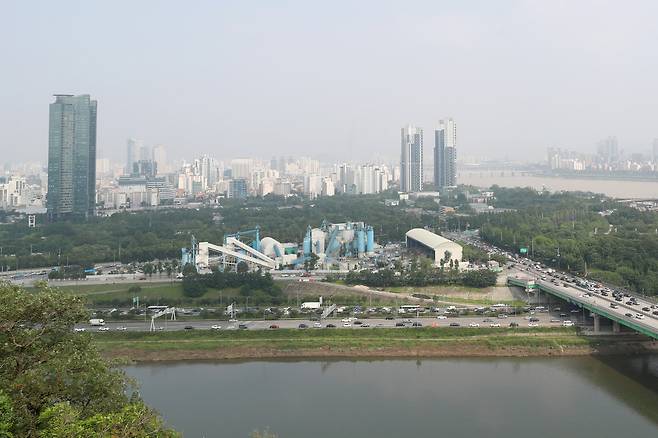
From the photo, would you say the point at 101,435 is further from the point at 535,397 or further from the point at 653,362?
the point at 653,362

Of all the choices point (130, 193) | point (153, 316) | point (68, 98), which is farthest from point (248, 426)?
point (130, 193)

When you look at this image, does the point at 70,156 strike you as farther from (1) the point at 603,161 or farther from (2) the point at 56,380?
(1) the point at 603,161

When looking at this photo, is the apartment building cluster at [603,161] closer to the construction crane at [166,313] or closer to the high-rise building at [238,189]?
the high-rise building at [238,189]

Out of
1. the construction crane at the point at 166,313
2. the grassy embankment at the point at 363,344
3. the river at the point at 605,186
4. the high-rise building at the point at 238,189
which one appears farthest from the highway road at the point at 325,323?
the river at the point at 605,186

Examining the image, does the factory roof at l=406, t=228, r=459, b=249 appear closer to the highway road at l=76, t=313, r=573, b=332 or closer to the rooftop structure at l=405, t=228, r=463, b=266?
the rooftop structure at l=405, t=228, r=463, b=266

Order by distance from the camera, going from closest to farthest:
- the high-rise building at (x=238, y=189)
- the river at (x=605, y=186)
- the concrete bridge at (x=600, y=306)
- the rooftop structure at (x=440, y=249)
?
1. the concrete bridge at (x=600, y=306)
2. the rooftop structure at (x=440, y=249)
3. the high-rise building at (x=238, y=189)
4. the river at (x=605, y=186)

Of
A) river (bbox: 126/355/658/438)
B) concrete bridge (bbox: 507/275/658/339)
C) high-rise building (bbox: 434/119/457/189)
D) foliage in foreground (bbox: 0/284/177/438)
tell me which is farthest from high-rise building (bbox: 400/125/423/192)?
foliage in foreground (bbox: 0/284/177/438)
